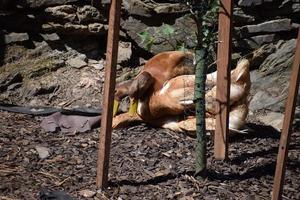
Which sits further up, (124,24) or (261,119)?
(124,24)

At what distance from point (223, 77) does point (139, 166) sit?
→ 0.82 metres

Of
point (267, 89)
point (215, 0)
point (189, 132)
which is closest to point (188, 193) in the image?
point (189, 132)

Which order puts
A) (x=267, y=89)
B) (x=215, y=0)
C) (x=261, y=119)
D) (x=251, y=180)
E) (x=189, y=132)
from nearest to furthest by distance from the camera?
1. (x=215, y=0)
2. (x=251, y=180)
3. (x=189, y=132)
4. (x=261, y=119)
5. (x=267, y=89)

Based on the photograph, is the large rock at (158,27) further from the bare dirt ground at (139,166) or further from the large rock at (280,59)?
the bare dirt ground at (139,166)

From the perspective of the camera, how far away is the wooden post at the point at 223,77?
3.53 m

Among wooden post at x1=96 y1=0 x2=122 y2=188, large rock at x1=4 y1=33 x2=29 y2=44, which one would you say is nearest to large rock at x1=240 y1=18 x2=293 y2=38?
large rock at x1=4 y1=33 x2=29 y2=44

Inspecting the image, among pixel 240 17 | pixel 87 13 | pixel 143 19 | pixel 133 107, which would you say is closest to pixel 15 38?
pixel 87 13

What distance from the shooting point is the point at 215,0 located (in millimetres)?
3168

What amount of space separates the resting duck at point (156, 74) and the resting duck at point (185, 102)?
50 millimetres

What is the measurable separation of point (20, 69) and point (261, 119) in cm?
257

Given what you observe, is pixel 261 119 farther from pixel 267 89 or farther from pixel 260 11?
pixel 260 11

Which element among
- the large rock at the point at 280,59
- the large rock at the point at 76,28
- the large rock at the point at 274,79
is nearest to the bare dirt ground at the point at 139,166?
the large rock at the point at 274,79

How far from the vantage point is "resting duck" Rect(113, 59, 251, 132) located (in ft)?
13.3

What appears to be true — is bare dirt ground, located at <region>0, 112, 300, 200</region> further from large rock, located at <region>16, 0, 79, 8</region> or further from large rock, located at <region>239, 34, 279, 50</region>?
large rock, located at <region>16, 0, 79, 8</region>
